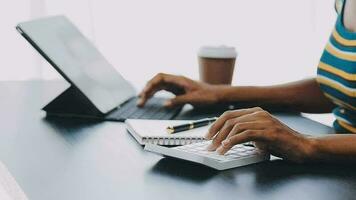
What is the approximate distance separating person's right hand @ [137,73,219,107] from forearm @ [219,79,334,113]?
0.10ft

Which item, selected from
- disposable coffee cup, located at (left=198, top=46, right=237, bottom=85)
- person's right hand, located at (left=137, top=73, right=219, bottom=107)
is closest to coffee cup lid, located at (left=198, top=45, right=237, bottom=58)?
disposable coffee cup, located at (left=198, top=46, right=237, bottom=85)

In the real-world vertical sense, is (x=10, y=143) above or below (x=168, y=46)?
above

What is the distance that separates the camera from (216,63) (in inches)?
62.0

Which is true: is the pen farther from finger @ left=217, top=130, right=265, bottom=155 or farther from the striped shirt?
the striped shirt

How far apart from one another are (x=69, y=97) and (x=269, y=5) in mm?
1348

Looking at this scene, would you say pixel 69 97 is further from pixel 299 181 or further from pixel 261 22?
pixel 261 22

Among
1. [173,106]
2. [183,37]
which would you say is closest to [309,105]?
[173,106]

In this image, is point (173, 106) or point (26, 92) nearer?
point (173, 106)

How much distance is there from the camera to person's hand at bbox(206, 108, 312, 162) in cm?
101

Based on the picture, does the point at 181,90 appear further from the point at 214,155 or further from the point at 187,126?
the point at 214,155

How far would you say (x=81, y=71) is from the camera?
137 cm

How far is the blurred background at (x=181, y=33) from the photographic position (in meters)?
2.25

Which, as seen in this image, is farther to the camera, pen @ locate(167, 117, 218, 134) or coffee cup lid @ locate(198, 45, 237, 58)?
coffee cup lid @ locate(198, 45, 237, 58)

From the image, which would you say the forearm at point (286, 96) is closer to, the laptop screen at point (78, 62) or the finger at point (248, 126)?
the laptop screen at point (78, 62)
